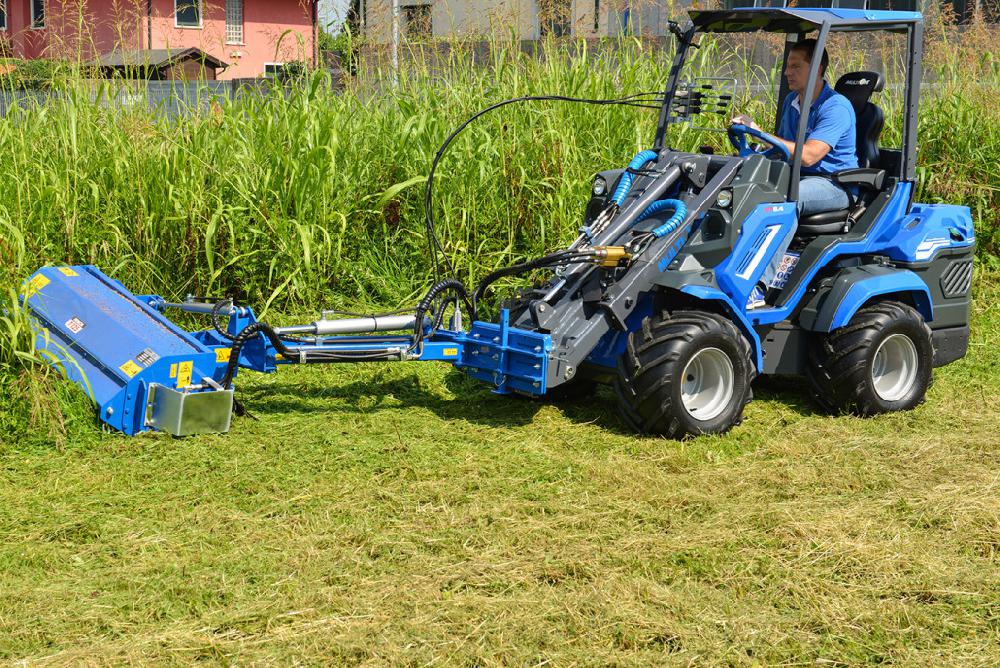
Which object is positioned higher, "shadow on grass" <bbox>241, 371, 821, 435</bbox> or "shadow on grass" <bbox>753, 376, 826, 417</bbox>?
"shadow on grass" <bbox>241, 371, 821, 435</bbox>

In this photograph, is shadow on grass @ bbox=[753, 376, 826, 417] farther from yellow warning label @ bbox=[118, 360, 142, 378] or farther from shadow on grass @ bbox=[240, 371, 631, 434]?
yellow warning label @ bbox=[118, 360, 142, 378]

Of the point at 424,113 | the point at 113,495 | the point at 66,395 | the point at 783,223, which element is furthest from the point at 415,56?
the point at 113,495

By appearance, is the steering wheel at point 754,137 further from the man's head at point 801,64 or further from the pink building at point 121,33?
the pink building at point 121,33

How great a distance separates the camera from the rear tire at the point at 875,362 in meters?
5.95

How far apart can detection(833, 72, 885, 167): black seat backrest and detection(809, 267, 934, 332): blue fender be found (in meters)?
0.65

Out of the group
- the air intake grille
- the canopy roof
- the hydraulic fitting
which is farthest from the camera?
the air intake grille

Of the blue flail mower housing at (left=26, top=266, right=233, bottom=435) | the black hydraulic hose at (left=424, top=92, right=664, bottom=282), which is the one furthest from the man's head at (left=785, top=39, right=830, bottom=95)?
the blue flail mower housing at (left=26, top=266, right=233, bottom=435)

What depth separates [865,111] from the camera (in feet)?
20.7

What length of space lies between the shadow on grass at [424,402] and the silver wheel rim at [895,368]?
55.2 inches

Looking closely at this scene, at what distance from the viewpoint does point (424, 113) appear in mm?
7996

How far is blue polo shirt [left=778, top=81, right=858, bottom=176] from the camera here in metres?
5.99

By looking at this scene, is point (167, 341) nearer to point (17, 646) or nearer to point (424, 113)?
point (17, 646)

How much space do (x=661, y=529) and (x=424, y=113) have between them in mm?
4307

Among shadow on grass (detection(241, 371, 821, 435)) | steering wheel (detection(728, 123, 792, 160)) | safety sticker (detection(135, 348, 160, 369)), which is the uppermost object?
steering wheel (detection(728, 123, 792, 160))
